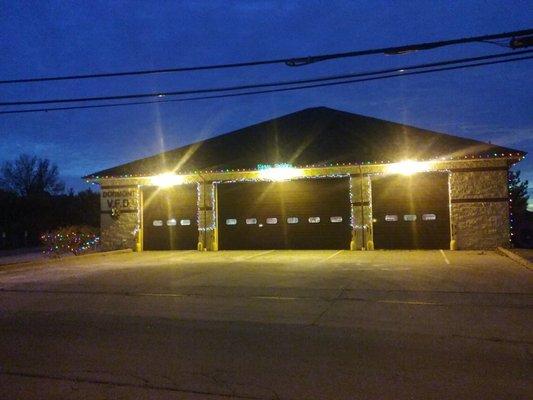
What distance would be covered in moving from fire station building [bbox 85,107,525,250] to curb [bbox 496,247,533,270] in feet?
4.04

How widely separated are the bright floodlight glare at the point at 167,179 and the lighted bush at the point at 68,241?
402 centimetres

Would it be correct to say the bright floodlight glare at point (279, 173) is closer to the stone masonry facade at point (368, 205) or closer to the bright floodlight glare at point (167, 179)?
the stone masonry facade at point (368, 205)

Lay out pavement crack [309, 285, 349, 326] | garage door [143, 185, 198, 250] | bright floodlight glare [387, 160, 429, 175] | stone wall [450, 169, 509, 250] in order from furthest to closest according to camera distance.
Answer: garage door [143, 185, 198, 250] → bright floodlight glare [387, 160, 429, 175] → stone wall [450, 169, 509, 250] → pavement crack [309, 285, 349, 326]

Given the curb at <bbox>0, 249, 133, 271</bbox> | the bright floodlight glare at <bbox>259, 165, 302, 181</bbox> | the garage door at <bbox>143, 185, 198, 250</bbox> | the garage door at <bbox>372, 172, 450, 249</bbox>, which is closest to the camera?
the curb at <bbox>0, 249, 133, 271</bbox>

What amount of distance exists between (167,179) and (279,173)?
18.1 ft

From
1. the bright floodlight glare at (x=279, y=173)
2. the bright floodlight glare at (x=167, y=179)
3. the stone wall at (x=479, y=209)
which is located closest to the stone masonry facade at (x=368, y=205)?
the stone wall at (x=479, y=209)

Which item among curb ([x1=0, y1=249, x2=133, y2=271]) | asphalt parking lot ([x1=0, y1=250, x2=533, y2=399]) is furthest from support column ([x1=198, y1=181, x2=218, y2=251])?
asphalt parking lot ([x1=0, y1=250, x2=533, y2=399])

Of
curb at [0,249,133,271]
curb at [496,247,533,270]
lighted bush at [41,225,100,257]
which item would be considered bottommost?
curb at [496,247,533,270]

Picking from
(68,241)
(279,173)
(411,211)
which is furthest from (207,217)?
(411,211)

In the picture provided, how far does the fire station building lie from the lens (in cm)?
2297

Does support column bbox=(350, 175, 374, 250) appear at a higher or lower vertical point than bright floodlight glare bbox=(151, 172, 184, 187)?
lower

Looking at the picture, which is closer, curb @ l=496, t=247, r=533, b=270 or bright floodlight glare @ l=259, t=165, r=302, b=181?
curb @ l=496, t=247, r=533, b=270

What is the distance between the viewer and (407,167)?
23.5 m

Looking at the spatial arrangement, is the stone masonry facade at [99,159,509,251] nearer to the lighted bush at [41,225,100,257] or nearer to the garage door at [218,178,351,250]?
the garage door at [218,178,351,250]
